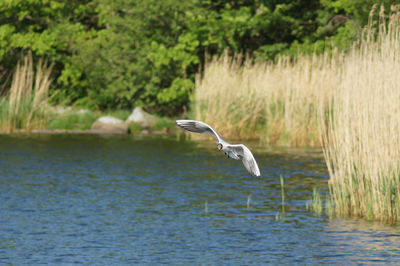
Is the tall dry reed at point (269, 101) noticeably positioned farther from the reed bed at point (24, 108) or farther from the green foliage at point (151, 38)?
the green foliage at point (151, 38)

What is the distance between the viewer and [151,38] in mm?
37281

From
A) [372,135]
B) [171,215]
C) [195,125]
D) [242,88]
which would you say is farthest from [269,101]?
[195,125]

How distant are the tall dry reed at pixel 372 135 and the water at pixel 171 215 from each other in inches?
17.7

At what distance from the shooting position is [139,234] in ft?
43.4

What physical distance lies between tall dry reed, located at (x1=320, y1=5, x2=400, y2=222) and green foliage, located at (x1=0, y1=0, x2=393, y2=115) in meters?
21.1

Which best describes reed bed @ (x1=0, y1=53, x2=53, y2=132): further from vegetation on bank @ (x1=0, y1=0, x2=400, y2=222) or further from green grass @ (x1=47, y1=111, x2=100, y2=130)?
green grass @ (x1=47, y1=111, x2=100, y2=130)

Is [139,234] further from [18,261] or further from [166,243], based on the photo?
[18,261]

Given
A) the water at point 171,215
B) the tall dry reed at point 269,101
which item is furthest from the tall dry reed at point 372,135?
the tall dry reed at point 269,101

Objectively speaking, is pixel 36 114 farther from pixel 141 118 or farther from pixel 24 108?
pixel 141 118

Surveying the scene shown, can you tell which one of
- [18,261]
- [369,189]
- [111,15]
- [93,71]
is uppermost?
[111,15]

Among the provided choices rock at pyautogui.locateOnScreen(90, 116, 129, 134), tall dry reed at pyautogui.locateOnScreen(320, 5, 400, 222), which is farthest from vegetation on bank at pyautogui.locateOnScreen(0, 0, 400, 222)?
rock at pyautogui.locateOnScreen(90, 116, 129, 134)

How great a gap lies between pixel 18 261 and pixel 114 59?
26.3 meters

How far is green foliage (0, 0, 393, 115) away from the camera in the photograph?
36.4m

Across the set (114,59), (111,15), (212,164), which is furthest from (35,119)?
(212,164)
